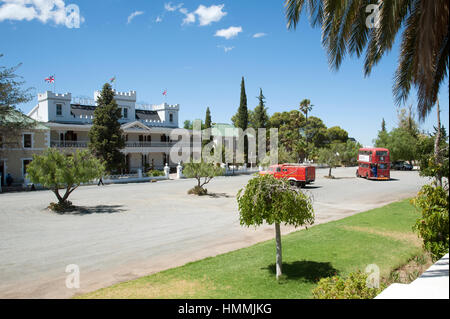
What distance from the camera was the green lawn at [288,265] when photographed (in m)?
8.13

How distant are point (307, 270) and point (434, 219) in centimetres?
357

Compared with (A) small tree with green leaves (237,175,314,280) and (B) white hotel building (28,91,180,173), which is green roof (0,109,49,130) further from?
(A) small tree with green leaves (237,175,314,280)

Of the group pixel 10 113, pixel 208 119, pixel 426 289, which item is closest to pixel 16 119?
pixel 10 113

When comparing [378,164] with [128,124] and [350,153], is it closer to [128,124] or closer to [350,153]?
[350,153]

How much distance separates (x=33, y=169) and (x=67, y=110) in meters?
30.3

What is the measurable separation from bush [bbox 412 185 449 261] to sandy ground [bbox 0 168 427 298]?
6149mm

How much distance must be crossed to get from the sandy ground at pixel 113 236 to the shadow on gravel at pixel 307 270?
283cm

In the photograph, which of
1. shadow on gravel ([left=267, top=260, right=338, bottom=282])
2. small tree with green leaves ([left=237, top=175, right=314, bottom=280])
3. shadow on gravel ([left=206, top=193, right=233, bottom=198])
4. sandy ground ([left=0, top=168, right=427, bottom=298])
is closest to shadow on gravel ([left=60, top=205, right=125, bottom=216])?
sandy ground ([left=0, top=168, right=427, bottom=298])

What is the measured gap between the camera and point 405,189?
31.1 meters

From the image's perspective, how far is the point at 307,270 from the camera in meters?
9.55

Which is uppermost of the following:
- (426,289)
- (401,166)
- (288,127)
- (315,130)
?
(288,127)

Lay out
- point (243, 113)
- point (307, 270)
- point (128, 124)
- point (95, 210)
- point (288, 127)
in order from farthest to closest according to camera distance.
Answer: point (288, 127)
point (243, 113)
point (128, 124)
point (95, 210)
point (307, 270)

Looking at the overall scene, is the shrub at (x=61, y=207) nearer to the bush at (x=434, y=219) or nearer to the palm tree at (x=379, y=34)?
the palm tree at (x=379, y=34)

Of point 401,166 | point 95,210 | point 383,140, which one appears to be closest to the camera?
point 95,210
